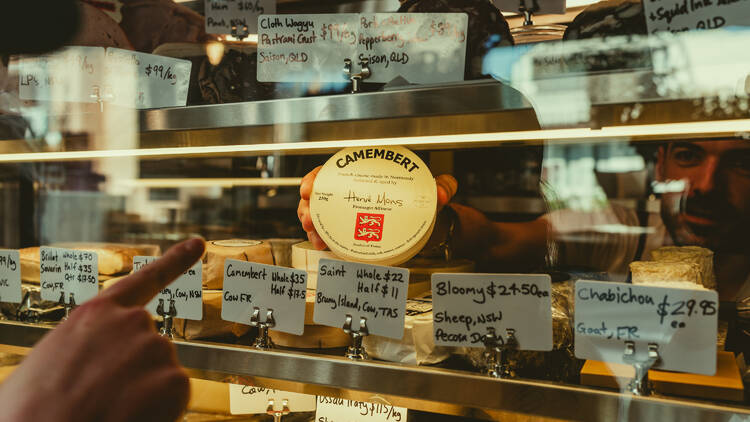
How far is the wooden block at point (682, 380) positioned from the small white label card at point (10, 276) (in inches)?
45.3

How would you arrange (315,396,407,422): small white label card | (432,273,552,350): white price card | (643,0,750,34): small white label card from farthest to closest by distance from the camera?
1. (315,396,407,422): small white label card
2. (432,273,552,350): white price card
3. (643,0,750,34): small white label card

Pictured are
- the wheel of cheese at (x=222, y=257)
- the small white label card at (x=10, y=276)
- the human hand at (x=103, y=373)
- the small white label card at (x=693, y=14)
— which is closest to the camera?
the human hand at (x=103, y=373)

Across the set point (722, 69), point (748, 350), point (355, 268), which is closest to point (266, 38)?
point (355, 268)

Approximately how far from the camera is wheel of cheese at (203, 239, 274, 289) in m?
1.18

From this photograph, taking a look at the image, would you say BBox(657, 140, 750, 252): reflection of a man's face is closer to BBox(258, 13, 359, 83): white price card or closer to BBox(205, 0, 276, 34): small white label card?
BBox(258, 13, 359, 83): white price card

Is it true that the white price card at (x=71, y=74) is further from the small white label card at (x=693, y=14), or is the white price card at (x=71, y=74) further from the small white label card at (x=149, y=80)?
the small white label card at (x=693, y=14)

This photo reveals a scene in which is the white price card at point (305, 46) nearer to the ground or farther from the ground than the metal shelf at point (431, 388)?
farther from the ground

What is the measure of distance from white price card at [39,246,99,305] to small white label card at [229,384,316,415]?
0.36 m

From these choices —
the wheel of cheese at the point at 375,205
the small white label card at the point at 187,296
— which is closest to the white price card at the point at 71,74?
the small white label card at the point at 187,296

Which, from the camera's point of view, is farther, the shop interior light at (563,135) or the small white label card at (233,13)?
the small white label card at (233,13)

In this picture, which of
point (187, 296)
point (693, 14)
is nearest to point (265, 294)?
point (187, 296)

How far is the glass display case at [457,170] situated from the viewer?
0.77 m

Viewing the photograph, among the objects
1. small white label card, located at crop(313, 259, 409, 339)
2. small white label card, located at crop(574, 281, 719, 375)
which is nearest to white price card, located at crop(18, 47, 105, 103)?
small white label card, located at crop(313, 259, 409, 339)

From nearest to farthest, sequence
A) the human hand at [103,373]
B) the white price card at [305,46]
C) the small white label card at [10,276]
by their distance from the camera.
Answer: the human hand at [103,373] < the white price card at [305,46] < the small white label card at [10,276]
